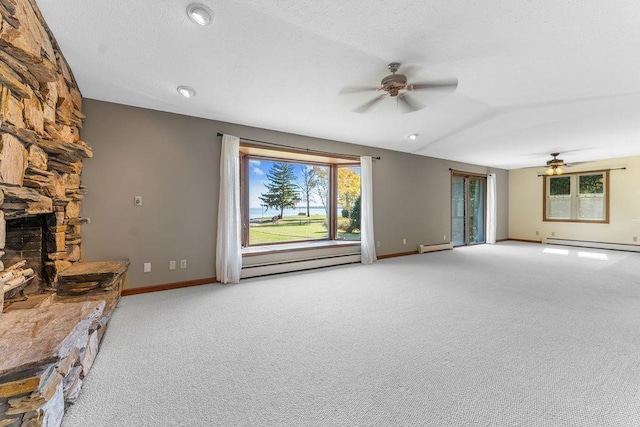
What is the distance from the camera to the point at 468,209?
763cm

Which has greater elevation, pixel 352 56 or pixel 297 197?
pixel 352 56

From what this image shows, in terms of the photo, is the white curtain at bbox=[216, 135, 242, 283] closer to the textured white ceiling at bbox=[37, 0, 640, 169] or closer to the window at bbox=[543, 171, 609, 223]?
the textured white ceiling at bbox=[37, 0, 640, 169]

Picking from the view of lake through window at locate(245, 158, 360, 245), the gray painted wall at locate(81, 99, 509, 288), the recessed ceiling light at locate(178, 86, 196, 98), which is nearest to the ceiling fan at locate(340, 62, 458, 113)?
the recessed ceiling light at locate(178, 86, 196, 98)

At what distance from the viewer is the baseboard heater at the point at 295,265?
13.6 ft

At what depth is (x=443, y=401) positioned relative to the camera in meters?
1.51

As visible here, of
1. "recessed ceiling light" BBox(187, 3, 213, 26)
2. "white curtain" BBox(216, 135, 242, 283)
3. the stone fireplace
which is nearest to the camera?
the stone fireplace

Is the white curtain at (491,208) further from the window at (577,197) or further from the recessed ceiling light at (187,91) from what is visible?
the recessed ceiling light at (187,91)

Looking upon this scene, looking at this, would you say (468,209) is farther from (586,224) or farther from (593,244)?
(593,244)

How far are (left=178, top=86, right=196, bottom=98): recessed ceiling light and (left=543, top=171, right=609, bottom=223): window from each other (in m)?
9.56

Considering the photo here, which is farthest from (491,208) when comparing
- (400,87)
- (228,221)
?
(228,221)

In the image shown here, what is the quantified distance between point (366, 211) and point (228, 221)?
2.70m

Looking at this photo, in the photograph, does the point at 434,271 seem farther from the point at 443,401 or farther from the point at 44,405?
the point at 44,405

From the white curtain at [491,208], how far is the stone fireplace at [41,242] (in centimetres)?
882

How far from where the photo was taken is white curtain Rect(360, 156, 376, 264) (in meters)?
5.28
